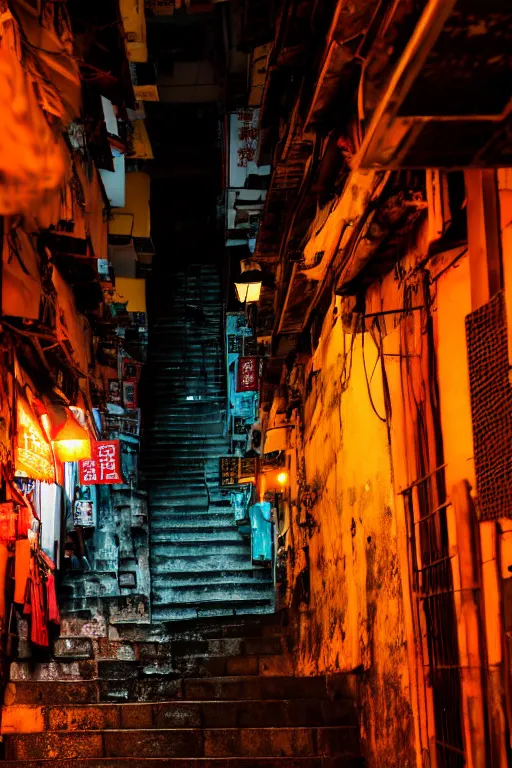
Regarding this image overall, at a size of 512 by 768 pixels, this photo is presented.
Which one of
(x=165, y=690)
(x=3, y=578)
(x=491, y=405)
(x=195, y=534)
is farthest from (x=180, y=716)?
(x=195, y=534)

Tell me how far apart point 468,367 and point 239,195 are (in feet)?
61.4

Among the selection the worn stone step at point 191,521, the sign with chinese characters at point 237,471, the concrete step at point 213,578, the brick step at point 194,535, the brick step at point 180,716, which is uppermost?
the sign with chinese characters at point 237,471

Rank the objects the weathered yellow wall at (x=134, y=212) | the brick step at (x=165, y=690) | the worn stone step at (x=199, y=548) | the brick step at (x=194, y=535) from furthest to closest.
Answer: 1. the weathered yellow wall at (x=134, y=212)
2. the brick step at (x=194, y=535)
3. the worn stone step at (x=199, y=548)
4. the brick step at (x=165, y=690)

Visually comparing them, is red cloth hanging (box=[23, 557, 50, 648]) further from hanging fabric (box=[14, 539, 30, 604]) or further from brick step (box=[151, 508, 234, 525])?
brick step (box=[151, 508, 234, 525])

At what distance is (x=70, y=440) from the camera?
1518 cm

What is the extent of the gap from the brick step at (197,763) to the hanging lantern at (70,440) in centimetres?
745

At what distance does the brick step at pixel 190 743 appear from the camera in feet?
27.8

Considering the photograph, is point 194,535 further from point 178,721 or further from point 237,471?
point 178,721

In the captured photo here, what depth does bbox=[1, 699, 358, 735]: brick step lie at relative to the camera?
353 inches

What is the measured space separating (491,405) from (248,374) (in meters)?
18.8

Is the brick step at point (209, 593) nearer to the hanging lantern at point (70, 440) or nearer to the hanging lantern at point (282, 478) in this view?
the hanging lantern at point (282, 478)

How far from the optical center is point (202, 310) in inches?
1406

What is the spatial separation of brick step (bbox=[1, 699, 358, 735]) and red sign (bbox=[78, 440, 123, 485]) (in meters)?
11.5

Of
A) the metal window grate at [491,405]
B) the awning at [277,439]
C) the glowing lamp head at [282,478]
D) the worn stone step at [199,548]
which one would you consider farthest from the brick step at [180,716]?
the worn stone step at [199,548]
